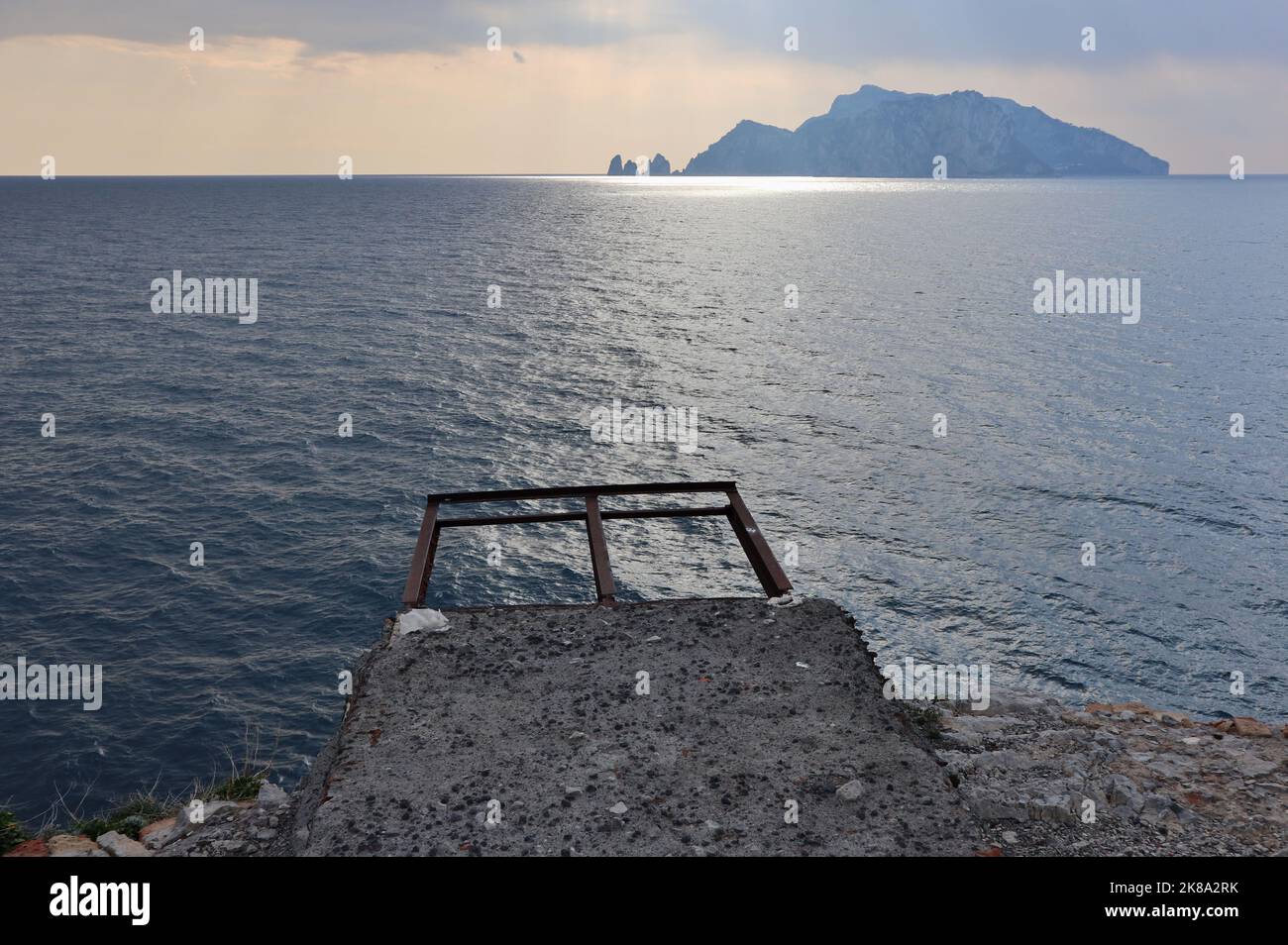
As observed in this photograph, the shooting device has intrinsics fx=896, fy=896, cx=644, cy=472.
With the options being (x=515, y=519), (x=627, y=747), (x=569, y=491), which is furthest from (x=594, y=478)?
(x=627, y=747)

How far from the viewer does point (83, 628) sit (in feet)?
85.6

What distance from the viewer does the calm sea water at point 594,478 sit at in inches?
977

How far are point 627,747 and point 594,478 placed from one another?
86.2 ft

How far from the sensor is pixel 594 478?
1409 inches

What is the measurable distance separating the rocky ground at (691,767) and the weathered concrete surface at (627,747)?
0.08 ft

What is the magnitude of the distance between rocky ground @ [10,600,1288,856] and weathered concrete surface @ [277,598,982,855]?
0.03 m

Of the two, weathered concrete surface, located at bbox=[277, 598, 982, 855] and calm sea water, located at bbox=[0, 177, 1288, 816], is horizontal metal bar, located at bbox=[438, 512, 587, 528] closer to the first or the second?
weathered concrete surface, located at bbox=[277, 598, 982, 855]

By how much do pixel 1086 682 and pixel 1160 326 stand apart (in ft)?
171

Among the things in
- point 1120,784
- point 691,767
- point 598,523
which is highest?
point 598,523

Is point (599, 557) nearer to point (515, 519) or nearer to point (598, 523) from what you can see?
point (598, 523)

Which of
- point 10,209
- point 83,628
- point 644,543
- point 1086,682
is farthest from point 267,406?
point 10,209

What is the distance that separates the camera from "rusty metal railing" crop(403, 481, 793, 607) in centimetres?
1329

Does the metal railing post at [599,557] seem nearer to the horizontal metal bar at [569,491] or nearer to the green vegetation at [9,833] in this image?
the horizontal metal bar at [569,491]
